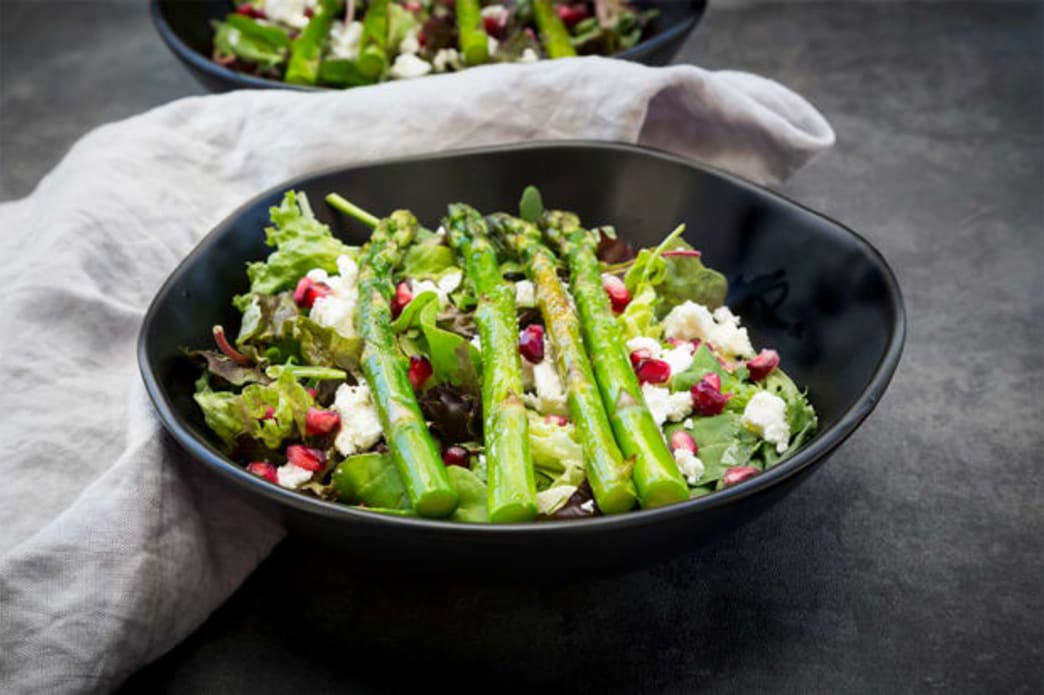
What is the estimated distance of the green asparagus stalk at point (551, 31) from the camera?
3.87m

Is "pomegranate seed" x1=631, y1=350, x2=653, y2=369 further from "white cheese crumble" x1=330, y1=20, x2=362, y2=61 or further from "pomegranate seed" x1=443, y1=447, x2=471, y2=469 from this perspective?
"white cheese crumble" x1=330, y1=20, x2=362, y2=61

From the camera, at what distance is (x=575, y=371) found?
2314 millimetres

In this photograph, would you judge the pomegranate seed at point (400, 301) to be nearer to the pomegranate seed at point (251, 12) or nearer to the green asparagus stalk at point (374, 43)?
the green asparagus stalk at point (374, 43)

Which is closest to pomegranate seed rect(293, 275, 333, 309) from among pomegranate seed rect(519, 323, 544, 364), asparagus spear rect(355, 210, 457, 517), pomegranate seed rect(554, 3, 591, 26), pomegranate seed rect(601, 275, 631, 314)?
asparagus spear rect(355, 210, 457, 517)

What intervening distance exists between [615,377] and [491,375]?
25 cm

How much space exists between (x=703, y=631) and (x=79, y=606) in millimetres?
1208

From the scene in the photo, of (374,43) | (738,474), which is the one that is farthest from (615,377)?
(374,43)

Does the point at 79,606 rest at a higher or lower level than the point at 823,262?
lower

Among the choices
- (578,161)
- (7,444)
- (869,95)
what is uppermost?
(578,161)

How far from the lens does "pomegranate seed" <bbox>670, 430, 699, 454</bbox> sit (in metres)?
2.25

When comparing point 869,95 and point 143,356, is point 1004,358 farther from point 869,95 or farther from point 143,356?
point 143,356

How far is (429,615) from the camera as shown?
2346 millimetres

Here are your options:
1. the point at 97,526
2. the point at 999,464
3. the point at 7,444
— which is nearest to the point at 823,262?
the point at 999,464

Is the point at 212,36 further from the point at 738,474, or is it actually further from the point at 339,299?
the point at 738,474
